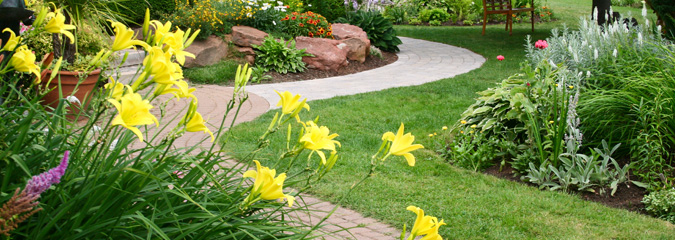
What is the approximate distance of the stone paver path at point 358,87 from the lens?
3.88 meters

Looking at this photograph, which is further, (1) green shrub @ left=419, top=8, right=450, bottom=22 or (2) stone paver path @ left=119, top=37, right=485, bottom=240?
(1) green shrub @ left=419, top=8, right=450, bottom=22

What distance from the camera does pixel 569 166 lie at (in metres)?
4.50

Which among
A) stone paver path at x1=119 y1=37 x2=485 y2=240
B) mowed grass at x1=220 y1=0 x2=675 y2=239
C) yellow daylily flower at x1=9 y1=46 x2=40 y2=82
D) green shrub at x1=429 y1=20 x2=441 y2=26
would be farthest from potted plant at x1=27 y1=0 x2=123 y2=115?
green shrub at x1=429 y1=20 x2=441 y2=26

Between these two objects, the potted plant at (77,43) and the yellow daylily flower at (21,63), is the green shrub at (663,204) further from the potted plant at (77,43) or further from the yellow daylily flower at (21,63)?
Result: the potted plant at (77,43)

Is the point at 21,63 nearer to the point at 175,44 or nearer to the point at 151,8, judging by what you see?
the point at 175,44

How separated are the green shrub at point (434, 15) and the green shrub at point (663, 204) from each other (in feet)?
47.1

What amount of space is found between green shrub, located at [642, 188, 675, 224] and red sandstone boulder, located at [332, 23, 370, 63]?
7.02 m

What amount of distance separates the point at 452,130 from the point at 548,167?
119 centimetres

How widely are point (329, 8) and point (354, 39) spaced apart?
3126 mm

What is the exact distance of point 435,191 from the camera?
434 centimetres

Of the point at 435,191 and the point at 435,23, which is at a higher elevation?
the point at 435,191

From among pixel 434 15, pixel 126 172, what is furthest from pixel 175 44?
pixel 434 15

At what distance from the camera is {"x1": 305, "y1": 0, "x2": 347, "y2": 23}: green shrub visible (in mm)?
13570

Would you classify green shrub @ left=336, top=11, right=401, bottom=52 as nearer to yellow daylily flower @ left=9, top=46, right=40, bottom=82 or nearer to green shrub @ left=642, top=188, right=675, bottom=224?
green shrub @ left=642, top=188, right=675, bottom=224
